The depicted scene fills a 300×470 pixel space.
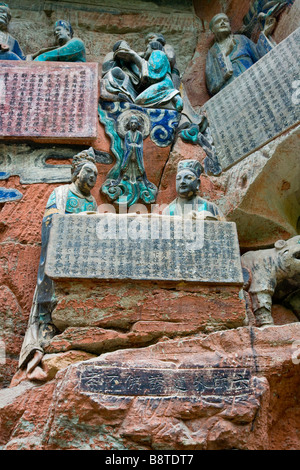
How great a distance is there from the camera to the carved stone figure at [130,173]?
19.6ft

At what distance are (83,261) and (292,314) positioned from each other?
200cm

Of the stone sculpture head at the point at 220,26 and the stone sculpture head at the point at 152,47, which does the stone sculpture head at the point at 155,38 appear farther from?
the stone sculpture head at the point at 220,26

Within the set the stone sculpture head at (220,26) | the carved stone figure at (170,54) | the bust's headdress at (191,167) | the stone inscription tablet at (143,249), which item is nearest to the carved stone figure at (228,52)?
the stone sculpture head at (220,26)

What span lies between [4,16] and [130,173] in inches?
109

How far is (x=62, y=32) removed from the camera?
286 inches

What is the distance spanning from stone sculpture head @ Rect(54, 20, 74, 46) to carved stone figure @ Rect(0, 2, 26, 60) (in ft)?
1.52

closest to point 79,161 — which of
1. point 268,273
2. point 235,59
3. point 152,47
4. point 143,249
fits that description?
point 143,249

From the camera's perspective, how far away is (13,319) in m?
5.20

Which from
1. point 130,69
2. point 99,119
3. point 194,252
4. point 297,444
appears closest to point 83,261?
point 194,252

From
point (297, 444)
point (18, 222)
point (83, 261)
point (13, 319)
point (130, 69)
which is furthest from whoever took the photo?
point (130, 69)

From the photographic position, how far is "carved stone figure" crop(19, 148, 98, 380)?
444 cm

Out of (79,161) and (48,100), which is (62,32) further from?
(79,161)

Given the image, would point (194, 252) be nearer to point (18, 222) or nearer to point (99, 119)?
point (18, 222)

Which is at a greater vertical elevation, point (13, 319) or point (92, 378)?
point (92, 378)
